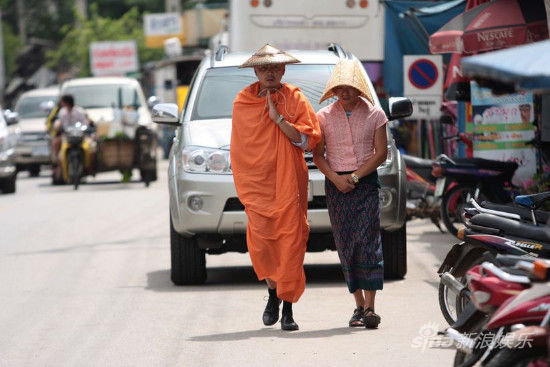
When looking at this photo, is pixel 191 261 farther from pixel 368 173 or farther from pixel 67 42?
pixel 67 42

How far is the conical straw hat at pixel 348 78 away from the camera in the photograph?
8.37m

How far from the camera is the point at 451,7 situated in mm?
18953

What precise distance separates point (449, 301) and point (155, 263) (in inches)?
203

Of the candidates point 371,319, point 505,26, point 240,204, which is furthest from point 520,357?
point 505,26

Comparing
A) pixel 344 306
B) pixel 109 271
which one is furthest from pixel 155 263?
pixel 344 306

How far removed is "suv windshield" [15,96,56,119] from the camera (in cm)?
3081

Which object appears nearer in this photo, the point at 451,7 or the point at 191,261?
the point at 191,261

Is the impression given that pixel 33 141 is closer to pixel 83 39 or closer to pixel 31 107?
pixel 31 107

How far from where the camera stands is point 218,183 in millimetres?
10281

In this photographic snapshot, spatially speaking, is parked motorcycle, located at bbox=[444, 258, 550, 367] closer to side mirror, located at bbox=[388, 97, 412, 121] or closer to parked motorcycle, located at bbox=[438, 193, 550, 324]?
parked motorcycle, located at bbox=[438, 193, 550, 324]

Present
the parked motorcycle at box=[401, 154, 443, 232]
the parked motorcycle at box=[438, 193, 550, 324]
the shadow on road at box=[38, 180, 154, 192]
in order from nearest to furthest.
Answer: the parked motorcycle at box=[438, 193, 550, 324]
the parked motorcycle at box=[401, 154, 443, 232]
the shadow on road at box=[38, 180, 154, 192]

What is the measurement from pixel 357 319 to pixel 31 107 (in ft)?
77.7

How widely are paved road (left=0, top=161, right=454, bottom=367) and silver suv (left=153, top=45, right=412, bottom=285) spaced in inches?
12.6

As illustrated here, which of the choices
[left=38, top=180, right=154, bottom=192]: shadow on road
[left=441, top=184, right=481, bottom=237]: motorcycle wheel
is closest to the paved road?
[left=441, top=184, right=481, bottom=237]: motorcycle wheel
